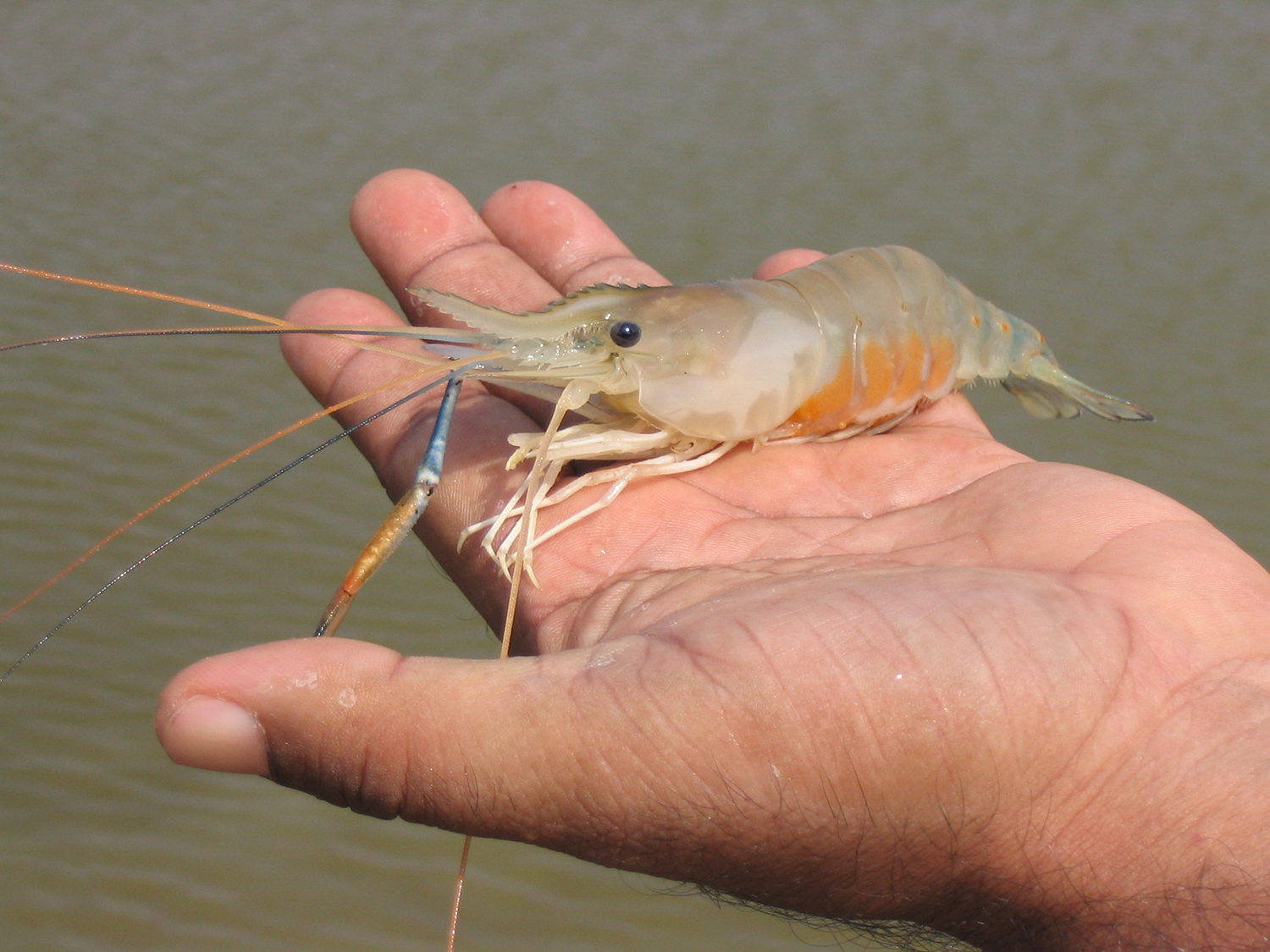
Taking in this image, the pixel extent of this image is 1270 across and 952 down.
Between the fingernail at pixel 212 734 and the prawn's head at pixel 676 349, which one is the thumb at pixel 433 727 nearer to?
the fingernail at pixel 212 734

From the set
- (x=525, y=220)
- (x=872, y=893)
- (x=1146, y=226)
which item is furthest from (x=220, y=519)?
(x=1146, y=226)

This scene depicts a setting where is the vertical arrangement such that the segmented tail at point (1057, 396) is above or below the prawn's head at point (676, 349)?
below

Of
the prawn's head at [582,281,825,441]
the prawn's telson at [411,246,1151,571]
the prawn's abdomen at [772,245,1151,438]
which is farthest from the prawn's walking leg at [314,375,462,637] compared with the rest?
the prawn's abdomen at [772,245,1151,438]

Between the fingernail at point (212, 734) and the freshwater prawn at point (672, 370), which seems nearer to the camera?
the fingernail at point (212, 734)

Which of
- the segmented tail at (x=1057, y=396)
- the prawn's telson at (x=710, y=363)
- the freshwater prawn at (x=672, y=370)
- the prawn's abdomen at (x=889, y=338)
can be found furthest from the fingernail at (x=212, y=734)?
the segmented tail at (x=1057, y=396)

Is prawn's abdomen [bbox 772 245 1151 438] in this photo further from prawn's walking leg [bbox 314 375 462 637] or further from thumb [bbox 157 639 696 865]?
thumb [bbox 157 639 696 865]

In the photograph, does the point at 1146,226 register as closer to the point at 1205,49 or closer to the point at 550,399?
the point at 1205,49

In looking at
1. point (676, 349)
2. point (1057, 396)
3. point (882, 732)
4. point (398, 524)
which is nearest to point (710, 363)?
point (676, 349)
